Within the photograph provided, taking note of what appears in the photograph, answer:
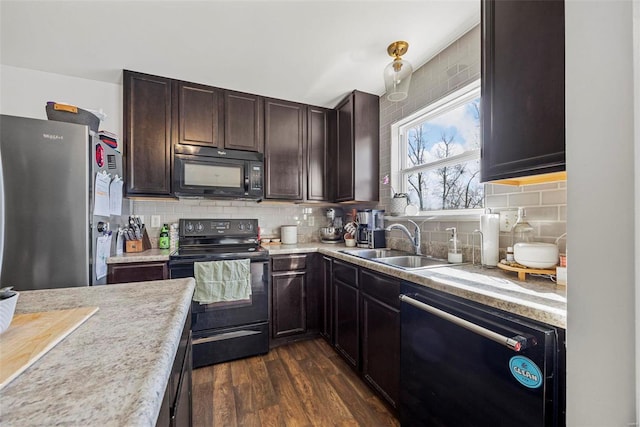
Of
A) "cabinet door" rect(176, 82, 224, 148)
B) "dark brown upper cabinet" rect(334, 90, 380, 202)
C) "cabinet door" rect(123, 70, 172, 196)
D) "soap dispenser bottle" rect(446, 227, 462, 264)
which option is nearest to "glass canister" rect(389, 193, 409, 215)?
"dark brown upper cabinet" rect(334, 90, 380, 202)

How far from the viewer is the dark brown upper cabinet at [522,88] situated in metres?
0.97

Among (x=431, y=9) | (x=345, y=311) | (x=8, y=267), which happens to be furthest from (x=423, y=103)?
(x=8, y=267)

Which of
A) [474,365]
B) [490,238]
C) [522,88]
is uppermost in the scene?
[522,88]

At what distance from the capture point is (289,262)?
7.98 ft

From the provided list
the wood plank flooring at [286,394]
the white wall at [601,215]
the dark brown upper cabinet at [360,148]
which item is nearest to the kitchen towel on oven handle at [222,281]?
the wood plank flooring at [286,394]

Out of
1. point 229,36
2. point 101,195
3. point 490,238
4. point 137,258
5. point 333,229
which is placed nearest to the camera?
point 490,238

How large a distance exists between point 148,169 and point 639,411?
111 inches

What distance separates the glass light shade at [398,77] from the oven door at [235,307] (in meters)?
1.69

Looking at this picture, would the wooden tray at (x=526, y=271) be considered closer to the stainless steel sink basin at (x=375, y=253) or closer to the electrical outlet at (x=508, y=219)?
the electrical outlet at (x=508, y=219)

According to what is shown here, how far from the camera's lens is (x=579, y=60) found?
0.40m

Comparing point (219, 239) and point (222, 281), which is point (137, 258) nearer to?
point (222, 281)

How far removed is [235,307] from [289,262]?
0.59m

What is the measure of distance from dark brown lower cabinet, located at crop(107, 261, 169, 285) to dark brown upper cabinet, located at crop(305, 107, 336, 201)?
1.52m

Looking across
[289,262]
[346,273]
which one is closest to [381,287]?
[346,273]
